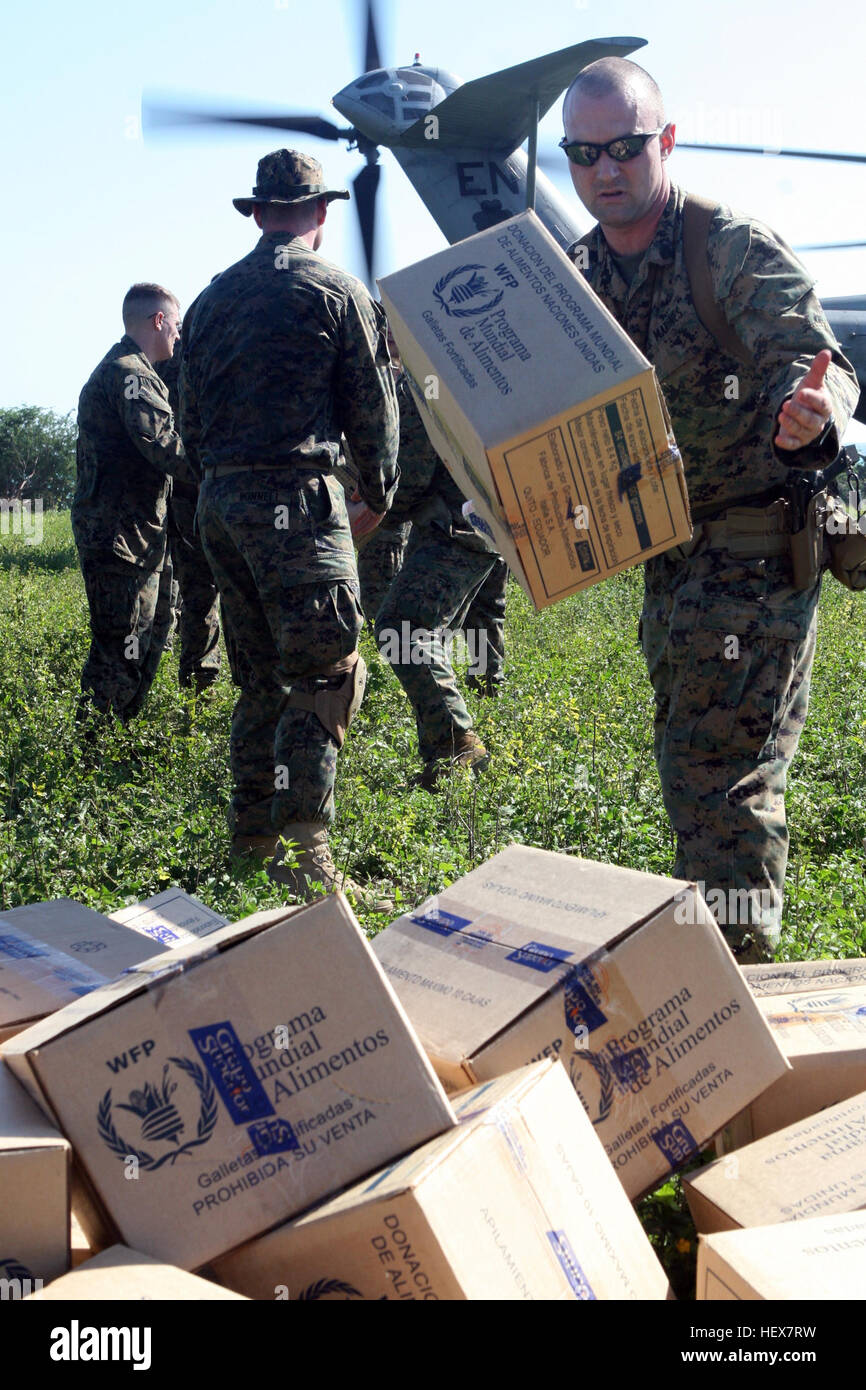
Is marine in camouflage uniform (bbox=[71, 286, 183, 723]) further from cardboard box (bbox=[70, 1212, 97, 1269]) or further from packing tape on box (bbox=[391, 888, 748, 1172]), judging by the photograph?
cardboard box (bbox=[70, 1212, 97, 1269])

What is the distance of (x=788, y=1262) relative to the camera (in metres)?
1.61

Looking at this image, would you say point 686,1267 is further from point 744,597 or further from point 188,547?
point 188,547

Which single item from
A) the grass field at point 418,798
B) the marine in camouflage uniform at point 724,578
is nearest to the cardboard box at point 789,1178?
the grass field at point 418,798

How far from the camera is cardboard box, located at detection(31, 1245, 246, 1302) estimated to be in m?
1.55

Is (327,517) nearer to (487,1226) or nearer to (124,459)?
A: (124,459)

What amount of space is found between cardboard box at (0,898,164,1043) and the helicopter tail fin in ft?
34.4

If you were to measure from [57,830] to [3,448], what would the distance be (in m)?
43.6

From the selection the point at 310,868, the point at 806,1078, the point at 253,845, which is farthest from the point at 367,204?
the point at 806,1078

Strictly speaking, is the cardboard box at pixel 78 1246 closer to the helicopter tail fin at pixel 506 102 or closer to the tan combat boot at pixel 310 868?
the tan combat boot at pixel 310 868

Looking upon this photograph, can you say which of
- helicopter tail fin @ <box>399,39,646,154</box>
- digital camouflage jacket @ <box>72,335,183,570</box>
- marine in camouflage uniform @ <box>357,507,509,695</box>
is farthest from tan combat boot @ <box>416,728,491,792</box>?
helicopter tail fin @ <box>399,39,646,154</box>

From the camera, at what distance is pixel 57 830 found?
454 centimetres

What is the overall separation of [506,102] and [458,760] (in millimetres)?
9537

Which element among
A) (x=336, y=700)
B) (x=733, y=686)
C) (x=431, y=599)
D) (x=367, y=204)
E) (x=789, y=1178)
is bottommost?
(x=789, y=1178)
